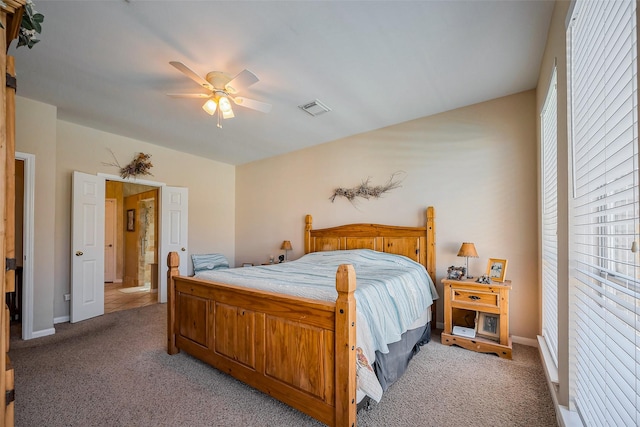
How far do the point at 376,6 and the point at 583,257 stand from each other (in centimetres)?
184

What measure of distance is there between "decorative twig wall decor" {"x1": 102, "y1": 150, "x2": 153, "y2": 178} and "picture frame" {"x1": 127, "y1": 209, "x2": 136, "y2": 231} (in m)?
2.64

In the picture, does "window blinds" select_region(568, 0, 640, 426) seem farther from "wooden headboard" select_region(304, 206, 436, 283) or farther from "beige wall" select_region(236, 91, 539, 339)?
"wooden headboard" select_region(304, 206, 436, 283)

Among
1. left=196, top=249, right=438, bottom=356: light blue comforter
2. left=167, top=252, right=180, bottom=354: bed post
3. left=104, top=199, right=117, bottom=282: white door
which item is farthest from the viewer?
left=104, top=199, right=117, bottom=282: white door

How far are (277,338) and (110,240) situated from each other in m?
6.47

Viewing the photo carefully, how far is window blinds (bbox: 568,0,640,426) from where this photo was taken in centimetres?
83

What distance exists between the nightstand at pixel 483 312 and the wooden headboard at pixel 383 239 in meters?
0.53

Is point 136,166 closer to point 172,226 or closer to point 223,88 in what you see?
point 172,226

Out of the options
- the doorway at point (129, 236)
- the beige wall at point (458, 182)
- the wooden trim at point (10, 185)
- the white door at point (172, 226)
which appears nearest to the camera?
the wooden trim at point (10, 185)

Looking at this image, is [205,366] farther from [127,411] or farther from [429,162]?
[429,162]

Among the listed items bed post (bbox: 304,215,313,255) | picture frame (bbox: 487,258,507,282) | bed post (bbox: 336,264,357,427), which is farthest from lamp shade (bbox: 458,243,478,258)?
Result: bed post (bbox: 304,215,313,255)

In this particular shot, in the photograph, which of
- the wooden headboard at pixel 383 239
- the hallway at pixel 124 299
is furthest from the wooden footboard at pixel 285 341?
the hallway at pixel 124 299

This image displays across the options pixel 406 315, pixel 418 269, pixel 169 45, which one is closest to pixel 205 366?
pixel 406 315

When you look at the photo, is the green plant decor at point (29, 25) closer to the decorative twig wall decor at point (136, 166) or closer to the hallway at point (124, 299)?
the decorative twig wall decor at point (136, 166)

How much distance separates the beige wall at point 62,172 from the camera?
10.4ft
